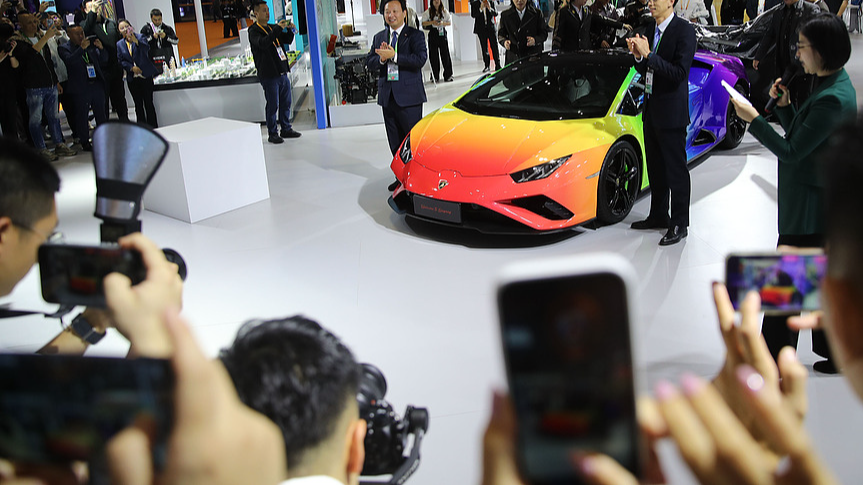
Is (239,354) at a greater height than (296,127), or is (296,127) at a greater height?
(239,354)

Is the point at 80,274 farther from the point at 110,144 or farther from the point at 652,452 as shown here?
the point at 652,452

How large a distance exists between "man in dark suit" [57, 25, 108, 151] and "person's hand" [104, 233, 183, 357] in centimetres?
819

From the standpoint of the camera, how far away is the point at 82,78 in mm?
8422

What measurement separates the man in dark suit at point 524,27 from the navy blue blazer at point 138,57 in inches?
174

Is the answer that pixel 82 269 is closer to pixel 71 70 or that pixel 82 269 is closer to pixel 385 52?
pixel 385 52

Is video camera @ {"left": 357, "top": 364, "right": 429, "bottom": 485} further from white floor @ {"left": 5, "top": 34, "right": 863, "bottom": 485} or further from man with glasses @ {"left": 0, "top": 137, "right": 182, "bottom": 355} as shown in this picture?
white floor @ {"left": 5, "top": 34, "right": 863, "bottom": 485}

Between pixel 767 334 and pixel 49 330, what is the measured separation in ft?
12.4

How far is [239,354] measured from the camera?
92 cm

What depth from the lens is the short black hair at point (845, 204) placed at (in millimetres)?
605

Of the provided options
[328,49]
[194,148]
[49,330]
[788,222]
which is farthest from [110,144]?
[328,49]

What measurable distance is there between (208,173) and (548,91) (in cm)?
277

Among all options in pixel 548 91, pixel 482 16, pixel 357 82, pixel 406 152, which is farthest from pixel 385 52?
pixel 482 16

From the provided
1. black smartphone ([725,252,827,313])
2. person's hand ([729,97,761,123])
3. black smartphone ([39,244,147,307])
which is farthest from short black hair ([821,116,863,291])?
person's hand ([729,97,761,123])

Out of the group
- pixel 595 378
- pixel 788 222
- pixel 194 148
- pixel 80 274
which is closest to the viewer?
pixel 595 378
